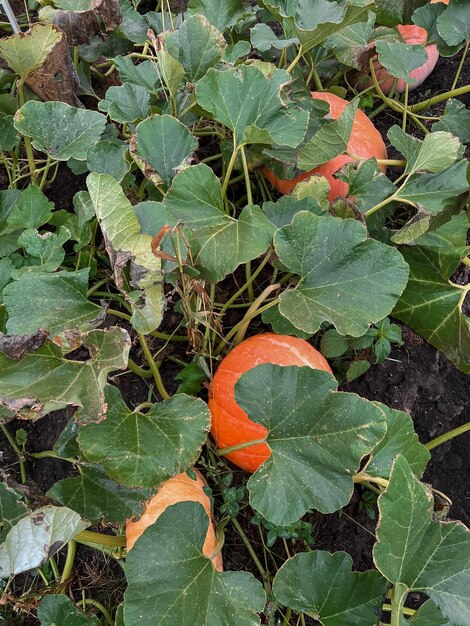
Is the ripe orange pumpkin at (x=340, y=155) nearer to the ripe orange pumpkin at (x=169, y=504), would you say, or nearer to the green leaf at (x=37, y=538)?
the ripe orange pumpkin at (x=169, y=504)

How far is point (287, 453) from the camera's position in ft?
3.75

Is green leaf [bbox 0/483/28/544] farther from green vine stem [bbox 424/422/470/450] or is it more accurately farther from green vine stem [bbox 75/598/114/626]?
green vine stem [bbox 424/422/470/450]

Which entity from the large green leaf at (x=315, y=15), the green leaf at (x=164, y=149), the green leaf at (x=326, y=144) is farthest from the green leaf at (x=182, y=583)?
the large green leaf at (x=315, y=15)

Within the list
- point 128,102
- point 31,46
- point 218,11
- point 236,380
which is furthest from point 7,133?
point 236,380

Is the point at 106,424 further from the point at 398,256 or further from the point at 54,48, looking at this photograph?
the point at 54,48

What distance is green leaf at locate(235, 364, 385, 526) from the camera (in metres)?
1.10

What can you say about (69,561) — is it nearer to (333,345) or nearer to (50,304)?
(50,304)

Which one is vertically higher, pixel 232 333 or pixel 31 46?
pixel 31 46

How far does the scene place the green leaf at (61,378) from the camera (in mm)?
1101

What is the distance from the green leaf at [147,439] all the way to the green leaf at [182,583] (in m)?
0.08

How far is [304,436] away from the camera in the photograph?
1.14 metres

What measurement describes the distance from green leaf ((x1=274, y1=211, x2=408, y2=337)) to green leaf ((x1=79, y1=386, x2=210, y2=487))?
279 millimetres

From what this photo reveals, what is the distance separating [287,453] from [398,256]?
0.45 metres

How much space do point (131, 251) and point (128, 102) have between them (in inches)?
21.0
